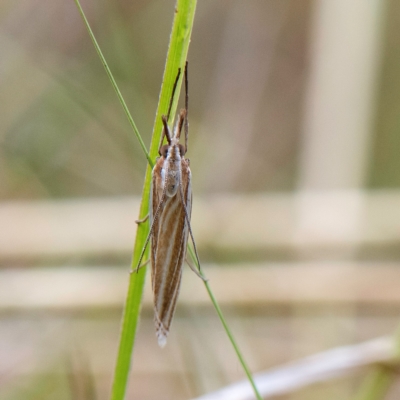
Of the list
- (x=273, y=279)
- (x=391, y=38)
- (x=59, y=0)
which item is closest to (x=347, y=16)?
(x=391, y=38)

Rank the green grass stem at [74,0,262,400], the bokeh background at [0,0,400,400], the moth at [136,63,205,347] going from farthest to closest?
the bokeh background at [0,0,400,400] → the moth at [136,63,205,347] → the green grass stem at [74,0,262,400]

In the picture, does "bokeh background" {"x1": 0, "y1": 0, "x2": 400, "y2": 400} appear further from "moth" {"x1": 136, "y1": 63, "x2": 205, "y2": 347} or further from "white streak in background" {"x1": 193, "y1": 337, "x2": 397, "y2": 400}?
"moth" {"x1": 136, "y1": 63, "x2": 205, "y2": 347}

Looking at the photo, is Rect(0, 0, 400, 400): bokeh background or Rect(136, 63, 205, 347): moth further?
Rect(0, 0, 400, 400): bokeh background

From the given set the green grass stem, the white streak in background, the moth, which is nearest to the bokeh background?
the white streak in background

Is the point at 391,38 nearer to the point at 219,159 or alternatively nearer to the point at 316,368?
the point at 219,159

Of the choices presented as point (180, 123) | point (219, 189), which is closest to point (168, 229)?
point (180, 123)

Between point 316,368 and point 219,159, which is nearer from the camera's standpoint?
point 316,368

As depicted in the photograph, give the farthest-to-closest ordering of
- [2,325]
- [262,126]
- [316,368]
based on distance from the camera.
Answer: [262,126] → [2,325] → [316,368]
